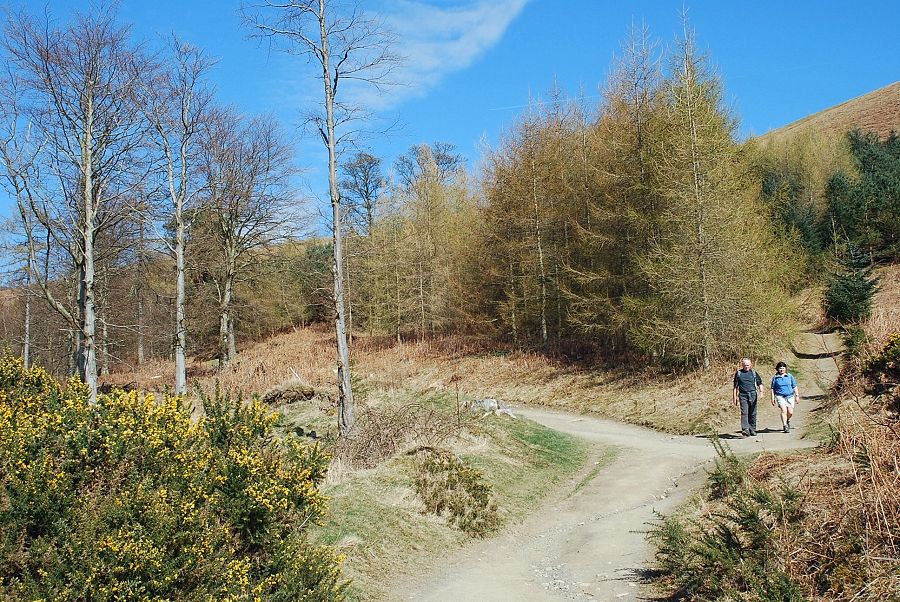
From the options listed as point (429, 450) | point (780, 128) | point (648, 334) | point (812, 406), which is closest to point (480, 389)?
point (648, 334)

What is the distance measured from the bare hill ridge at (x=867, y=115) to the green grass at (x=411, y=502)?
58.3 m

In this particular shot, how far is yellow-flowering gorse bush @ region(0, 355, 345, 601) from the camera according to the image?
12.2 ft

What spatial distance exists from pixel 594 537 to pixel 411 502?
8.47 ft

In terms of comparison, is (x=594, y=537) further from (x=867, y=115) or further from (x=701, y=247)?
(x=867, y=115)

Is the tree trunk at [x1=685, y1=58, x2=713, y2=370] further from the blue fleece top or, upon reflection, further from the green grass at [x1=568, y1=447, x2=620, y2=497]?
the green grass at [x1=568, y1=447, x2=620, y2=497]

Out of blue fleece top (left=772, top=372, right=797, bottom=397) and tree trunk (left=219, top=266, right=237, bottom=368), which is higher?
tree trunk (left=219, top=266, right=237, bottom=368)

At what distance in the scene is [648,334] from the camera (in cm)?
1916

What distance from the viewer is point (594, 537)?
822 centimetres

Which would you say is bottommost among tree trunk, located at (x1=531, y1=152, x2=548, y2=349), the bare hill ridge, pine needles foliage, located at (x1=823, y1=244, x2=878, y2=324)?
pine needles foliage, located at (x1=823, y1=244, x2=878, y2=324)

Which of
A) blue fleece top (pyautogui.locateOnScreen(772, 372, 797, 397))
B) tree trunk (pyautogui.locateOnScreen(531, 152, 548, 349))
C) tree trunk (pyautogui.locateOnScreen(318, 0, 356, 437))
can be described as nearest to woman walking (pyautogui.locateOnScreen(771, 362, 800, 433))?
blue fleece top (pyautogui.locateOnScreen(772, 372, 797, 397))

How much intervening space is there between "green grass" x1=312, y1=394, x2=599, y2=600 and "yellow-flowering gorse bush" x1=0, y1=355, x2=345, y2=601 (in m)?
1.63

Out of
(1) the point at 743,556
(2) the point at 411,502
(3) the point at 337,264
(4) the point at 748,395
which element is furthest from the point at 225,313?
(1) the point at 743,556

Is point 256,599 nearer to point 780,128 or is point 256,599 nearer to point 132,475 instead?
point 132,475

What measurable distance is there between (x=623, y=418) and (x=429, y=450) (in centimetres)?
901
